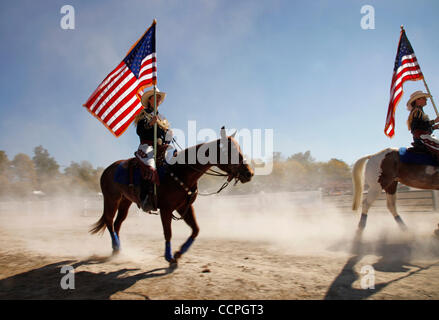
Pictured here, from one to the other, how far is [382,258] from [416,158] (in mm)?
3407

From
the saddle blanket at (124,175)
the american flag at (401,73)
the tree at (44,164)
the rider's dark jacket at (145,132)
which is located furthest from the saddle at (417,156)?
the tree at (44,164)

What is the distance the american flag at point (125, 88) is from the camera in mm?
6062

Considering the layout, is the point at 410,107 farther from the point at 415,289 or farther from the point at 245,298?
the point at 245,298

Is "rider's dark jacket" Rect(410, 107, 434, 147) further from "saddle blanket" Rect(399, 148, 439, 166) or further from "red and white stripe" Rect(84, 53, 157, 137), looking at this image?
"red and white stripe" Rect(84, 53, 157, 137)

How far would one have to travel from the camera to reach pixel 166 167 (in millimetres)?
5266

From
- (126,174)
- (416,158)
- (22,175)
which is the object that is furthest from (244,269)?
(22,175)

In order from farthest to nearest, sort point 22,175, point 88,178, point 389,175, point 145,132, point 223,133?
point 88,178 → point 22,175 → point 389,175 → point 145,132 → point 223,133

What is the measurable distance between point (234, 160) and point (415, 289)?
10.9ft

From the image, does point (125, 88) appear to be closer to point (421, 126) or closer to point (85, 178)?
point (421, 126)

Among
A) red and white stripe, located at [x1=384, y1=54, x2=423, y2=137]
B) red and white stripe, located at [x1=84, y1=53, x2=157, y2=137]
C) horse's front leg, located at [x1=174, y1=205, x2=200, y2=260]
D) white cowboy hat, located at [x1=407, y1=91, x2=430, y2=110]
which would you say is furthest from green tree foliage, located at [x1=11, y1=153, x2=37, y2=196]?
white cowboy hat, located at [x1=407, y1=91, x2=430, y2=110]

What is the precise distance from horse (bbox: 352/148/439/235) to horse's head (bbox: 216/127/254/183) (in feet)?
14.1

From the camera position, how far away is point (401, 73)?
7453 millimetres

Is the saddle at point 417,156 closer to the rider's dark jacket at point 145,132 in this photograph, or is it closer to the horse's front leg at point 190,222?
the horse's front leg at point 190,222

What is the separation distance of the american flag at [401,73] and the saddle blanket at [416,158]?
2.57ft
